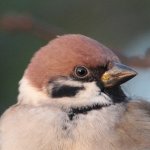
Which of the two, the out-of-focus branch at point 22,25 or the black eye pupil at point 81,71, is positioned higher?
the out-of-focus branch at point 22,25

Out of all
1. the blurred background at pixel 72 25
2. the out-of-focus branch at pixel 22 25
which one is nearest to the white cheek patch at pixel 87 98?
the out-of-focus branch at pixel 22 25

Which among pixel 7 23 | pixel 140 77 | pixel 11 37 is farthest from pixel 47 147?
pixel 11 37

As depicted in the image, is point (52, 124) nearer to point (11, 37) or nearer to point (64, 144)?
point (64, 144)

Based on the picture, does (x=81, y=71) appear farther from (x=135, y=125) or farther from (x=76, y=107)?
(x=135, y=125)

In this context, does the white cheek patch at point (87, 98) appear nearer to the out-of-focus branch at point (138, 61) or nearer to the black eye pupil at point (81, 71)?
the black eye pupil at point (81, 71)

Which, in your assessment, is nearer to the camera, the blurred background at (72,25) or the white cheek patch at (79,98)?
the white cheek patch at (79,98)

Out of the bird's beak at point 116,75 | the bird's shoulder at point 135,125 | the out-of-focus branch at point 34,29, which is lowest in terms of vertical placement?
the bird's shoulder at point 135,125

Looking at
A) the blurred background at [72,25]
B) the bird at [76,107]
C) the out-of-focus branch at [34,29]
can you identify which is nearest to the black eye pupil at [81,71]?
the bird at [76,107]
